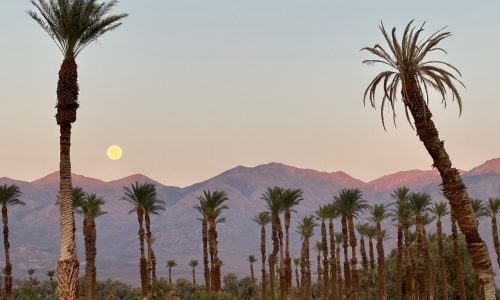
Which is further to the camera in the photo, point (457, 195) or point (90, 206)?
point (90, 206)

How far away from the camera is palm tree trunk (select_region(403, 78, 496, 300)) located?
632 inches

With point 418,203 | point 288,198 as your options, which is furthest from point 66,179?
point 418,203

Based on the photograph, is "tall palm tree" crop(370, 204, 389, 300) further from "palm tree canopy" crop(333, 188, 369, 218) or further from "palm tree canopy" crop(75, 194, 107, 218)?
"palm tree canopy" crop(75, 194, 107, 218)

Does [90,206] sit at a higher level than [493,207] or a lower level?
higher

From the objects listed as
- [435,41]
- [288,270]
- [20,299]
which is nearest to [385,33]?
[435,41]

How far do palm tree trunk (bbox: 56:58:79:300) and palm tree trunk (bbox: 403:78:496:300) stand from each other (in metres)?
13.6

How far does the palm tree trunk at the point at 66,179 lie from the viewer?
74.4 feet

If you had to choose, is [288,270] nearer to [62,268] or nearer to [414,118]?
[62,268]

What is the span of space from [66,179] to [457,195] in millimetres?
14781

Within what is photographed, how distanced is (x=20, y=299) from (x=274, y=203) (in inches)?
1760

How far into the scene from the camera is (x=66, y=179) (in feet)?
77.9

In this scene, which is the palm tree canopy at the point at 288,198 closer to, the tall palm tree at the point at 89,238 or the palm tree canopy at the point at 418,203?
the palm tree canopy at the point at 418,203

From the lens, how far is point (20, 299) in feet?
297

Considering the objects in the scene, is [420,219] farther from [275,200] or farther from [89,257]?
[89,257]
